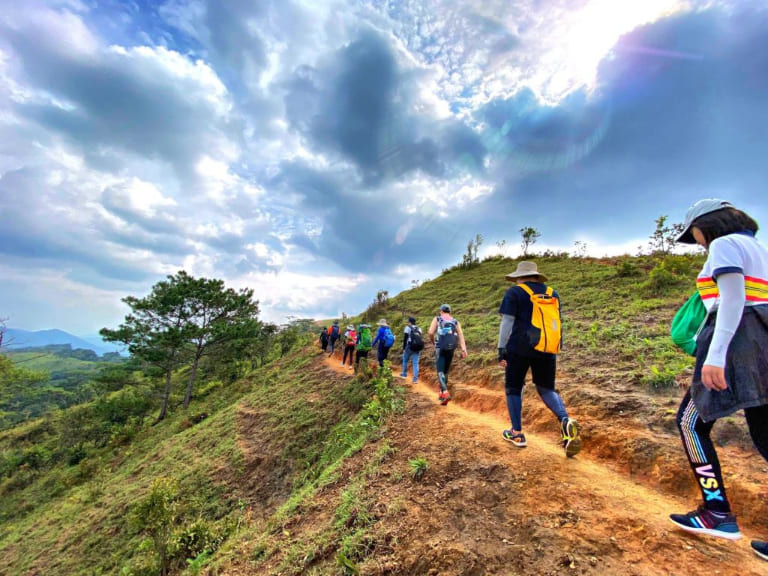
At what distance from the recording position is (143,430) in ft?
74.3

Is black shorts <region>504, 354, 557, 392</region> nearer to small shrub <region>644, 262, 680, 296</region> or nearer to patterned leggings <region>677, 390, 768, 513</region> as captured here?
patterned leggings <region>677, 390, 768, 513</region>

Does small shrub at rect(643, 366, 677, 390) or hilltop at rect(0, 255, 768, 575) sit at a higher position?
small shrub at rect(643, 366, 677, 390)

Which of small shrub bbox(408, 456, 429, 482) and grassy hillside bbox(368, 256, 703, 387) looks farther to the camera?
grassy hillside bbox(368, 256, 703, 387)

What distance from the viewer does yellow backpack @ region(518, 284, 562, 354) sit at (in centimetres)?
346

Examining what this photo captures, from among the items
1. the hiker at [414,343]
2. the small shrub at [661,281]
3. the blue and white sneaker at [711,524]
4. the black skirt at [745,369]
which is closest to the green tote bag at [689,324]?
the black skirt at [745,369]

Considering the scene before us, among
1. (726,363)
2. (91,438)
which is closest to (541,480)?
(726,363)

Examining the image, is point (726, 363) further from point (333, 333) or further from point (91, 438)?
point (91, 438)

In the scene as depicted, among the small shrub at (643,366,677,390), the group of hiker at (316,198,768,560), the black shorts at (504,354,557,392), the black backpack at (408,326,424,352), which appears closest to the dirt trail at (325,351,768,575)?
the group of hiker at (316,198,768,560)

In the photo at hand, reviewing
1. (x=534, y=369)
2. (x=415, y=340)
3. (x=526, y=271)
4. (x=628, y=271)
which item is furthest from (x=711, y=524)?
(x=628, y=271)

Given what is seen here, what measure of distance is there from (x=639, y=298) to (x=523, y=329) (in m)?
8.91

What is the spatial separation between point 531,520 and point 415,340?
667cm

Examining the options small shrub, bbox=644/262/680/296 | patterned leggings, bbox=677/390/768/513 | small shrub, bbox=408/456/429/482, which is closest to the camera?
patterned leggings, bbox=677/390/768/513

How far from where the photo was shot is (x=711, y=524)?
2104 millimetres

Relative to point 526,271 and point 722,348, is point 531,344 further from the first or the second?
point 722,348
